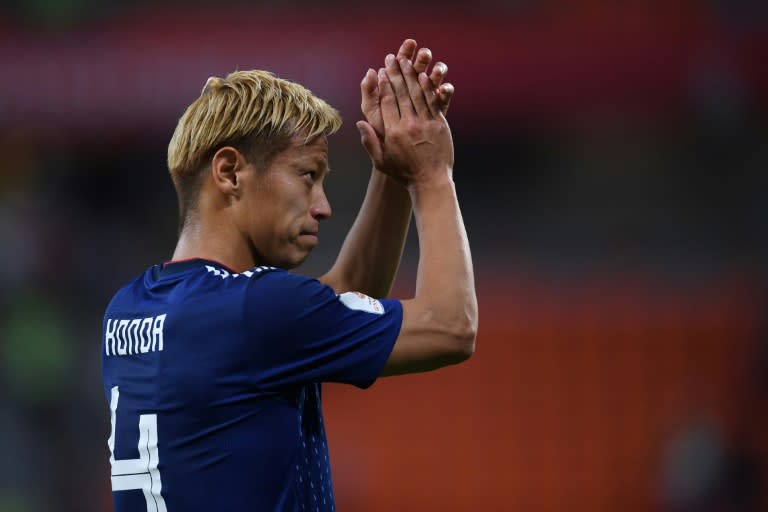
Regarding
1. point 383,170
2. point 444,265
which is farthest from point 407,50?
point 444,265

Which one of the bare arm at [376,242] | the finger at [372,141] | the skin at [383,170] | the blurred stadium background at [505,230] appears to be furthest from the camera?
the blurred stadium background at [505,230]

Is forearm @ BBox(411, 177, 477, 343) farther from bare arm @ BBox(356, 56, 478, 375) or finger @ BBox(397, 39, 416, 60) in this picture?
finger @ BBox(397, 39, 416, 60)

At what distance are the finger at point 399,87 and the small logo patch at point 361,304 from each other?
0.45m

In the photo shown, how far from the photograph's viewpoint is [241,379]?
2.29 m

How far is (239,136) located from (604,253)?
7.93m

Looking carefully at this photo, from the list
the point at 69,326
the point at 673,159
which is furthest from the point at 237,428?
the point at 673,159

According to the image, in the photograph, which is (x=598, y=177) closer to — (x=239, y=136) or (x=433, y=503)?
(x=433, y=503)

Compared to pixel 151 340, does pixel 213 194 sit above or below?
above

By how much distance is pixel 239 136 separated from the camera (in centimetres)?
247

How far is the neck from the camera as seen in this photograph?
A: 8.20ft

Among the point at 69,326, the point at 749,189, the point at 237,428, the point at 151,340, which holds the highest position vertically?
the point at 151,340

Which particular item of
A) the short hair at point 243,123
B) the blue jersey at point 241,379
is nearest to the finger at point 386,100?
the short hair at point 243,123

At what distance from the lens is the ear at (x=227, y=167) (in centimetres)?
248

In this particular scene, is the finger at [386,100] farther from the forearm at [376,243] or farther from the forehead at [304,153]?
the forearm at [376,243]
